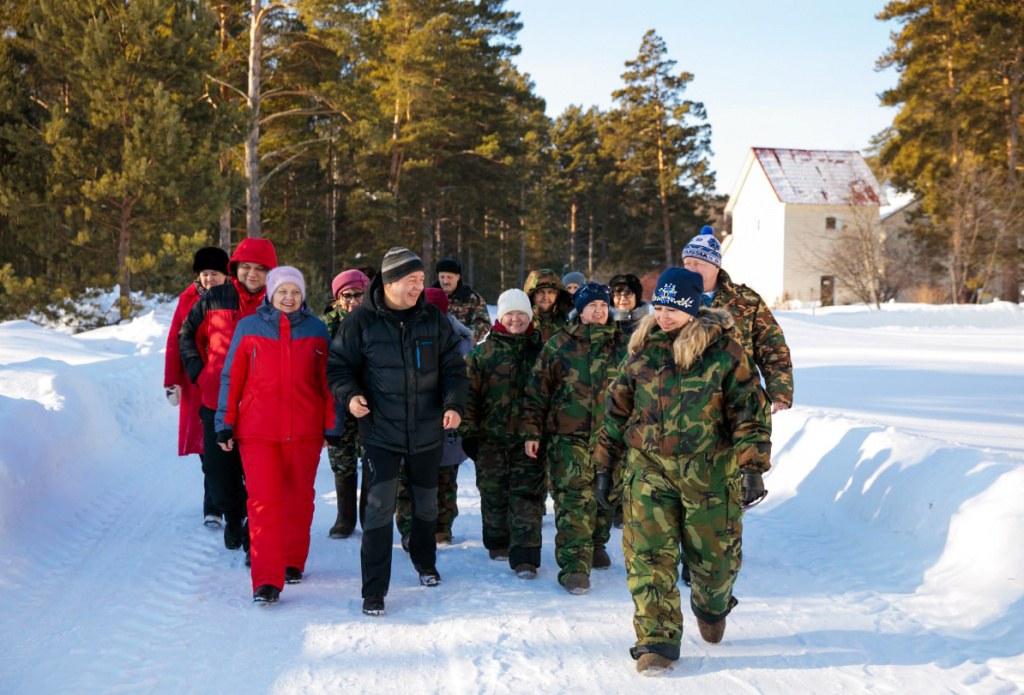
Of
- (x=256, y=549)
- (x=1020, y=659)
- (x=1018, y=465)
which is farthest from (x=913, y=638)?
(x=256, y=549)

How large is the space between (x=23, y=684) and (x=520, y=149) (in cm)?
3410

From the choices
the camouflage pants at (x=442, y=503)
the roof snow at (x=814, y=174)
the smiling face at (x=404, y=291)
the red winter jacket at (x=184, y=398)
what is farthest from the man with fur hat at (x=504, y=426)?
the roof snow at (x=814, y=174)

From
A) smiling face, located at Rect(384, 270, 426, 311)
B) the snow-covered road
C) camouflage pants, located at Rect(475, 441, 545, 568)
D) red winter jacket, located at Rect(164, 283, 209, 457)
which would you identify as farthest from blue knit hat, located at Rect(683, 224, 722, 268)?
red winter jacket, located at Rect(164, 283, 209, 457)

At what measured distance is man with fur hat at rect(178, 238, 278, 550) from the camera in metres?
5.70

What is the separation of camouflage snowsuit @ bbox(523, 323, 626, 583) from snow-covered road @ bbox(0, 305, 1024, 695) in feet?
1.54

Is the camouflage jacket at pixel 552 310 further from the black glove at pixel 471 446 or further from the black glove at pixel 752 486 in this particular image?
the black glove at pixel 752 486

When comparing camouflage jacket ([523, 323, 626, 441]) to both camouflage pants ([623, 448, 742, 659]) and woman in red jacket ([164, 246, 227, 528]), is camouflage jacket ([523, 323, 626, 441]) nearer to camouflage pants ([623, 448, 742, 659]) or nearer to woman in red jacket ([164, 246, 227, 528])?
camouflage pants ([623, 448, 742, 659])

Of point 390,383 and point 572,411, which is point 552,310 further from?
point 390,383

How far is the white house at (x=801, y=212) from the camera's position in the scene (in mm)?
39375

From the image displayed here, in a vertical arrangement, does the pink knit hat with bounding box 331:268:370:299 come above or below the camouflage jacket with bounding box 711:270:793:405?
above

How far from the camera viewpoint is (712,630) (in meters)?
4.10

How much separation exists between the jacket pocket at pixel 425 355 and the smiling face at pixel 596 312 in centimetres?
110

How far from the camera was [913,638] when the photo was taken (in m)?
4.19

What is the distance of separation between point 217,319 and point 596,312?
266cm
